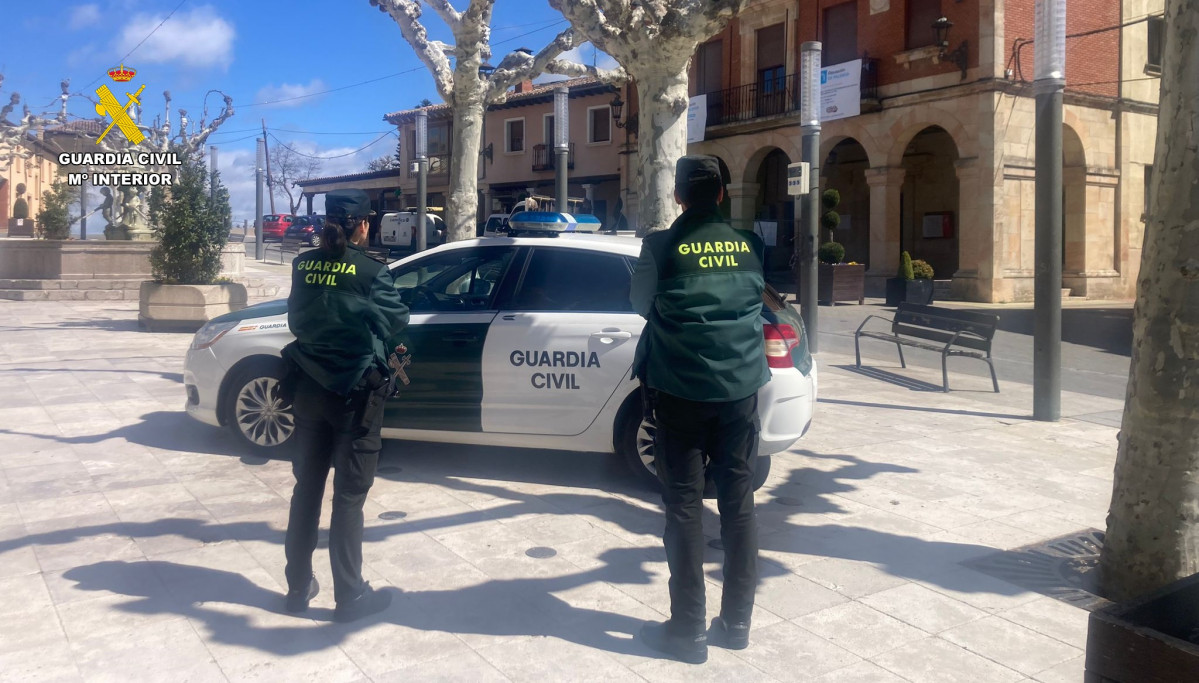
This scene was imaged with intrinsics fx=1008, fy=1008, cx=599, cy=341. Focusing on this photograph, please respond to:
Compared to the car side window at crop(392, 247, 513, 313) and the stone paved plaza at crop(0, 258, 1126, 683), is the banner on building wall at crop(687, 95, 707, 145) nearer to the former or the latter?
the stone paved plaza at crop(0, 258, 1126, 683)

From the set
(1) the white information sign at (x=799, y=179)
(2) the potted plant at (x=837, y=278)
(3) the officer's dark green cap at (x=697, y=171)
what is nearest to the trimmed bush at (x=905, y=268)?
(2) the potted plant at (x=837, y=278)

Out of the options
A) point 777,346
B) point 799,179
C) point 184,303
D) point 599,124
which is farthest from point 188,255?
point 599,124

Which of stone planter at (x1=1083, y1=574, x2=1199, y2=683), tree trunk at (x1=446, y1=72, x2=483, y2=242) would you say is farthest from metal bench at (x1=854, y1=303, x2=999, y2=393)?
stone planter at (x1=1083, y1=574, x2=1199, y2=683)

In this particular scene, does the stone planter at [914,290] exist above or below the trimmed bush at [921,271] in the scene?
below

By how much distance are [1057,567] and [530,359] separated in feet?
9.84

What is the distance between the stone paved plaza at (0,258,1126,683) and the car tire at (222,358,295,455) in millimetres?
187

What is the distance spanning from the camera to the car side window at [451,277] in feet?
20.7

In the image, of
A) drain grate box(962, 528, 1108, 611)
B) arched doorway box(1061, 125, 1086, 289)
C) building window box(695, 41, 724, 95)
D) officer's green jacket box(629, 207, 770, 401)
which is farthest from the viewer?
building window box(695, 41, 724, 95)

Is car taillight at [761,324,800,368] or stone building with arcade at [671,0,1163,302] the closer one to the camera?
car taillight at [761,324,800,368]

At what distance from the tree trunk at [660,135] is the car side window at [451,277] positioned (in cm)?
164

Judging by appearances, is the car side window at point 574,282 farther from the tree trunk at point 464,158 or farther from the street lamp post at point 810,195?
the tree trunk at point 464,158

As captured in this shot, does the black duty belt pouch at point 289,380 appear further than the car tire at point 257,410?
No

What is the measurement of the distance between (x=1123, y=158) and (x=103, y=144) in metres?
30.6

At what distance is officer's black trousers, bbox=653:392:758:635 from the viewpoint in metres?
3.65
